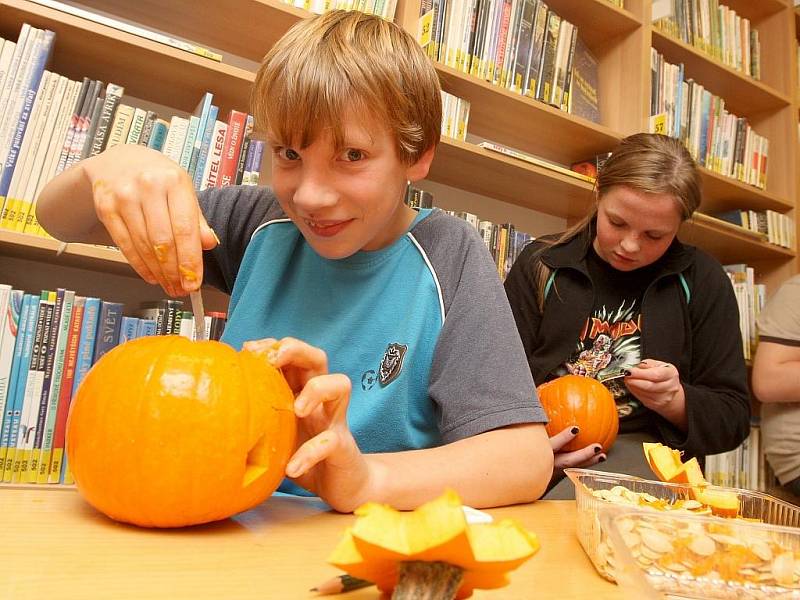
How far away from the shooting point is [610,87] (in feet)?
7.28

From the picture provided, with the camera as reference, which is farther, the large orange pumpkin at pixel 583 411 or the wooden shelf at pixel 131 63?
the large orange pumpkin at pixel 583 411

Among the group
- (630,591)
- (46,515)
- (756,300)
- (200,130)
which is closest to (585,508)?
(630,591)

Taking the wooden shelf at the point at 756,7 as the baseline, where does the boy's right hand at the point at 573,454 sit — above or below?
below

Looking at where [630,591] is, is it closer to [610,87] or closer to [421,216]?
[421,216]

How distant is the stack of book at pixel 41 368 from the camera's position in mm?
1165

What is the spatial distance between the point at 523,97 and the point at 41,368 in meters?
1.46

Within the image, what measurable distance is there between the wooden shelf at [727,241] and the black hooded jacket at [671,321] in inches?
27.1

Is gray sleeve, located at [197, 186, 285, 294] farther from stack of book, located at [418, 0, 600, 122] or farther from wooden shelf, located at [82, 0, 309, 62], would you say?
stack of book, located at [418, 0, 600, 122]

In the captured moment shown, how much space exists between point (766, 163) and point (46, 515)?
9.73 feet

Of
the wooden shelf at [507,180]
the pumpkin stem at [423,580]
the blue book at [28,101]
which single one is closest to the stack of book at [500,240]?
the wooden shelf at [507,180]

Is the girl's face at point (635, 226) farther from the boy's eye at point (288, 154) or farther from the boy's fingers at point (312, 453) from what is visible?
the boy's fingers at point (312, 453)

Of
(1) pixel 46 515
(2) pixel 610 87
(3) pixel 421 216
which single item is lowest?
(1) pixel 46 515

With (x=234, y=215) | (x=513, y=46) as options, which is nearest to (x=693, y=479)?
(x=234, y=215)

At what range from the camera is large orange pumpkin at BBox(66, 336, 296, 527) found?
0.42 m
